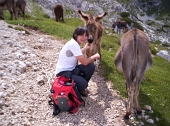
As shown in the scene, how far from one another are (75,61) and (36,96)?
174 centimetres

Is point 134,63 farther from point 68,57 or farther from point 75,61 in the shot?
point 68,57

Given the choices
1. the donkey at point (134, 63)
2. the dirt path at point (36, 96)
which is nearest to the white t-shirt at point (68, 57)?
the dirt path at point (36, 96)

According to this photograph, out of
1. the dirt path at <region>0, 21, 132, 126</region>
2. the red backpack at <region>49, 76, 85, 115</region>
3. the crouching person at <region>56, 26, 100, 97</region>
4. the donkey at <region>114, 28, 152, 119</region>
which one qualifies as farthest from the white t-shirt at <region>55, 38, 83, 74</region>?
the donkey at <region>114, 28, 152, 119</region>

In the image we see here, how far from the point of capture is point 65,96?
5941 mm

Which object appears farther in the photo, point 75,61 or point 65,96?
point 75,61

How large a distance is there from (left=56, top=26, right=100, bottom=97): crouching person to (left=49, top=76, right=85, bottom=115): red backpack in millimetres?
283

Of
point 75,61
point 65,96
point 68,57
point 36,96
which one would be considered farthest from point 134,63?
point 36,96

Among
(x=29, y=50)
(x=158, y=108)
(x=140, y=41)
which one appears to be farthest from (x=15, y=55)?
(x=158, y=108)

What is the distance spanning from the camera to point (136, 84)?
6.22 m

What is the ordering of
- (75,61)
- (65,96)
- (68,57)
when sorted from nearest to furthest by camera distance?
(65,96) → (68,57) → (75,61)

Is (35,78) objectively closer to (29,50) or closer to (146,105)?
(29,50)

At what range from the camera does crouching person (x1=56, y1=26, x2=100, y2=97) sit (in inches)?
250

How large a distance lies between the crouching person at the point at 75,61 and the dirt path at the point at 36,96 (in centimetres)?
95

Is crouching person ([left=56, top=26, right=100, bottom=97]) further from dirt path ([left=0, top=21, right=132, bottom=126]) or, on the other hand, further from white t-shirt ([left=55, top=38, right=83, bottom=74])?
dirt path ([left=0, top=21, right=132, bottom=126])
